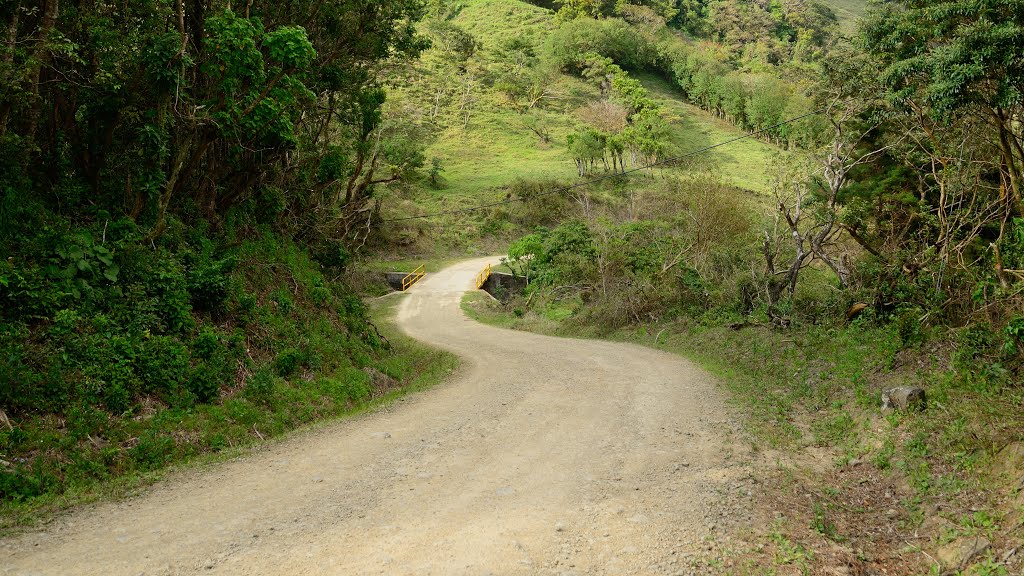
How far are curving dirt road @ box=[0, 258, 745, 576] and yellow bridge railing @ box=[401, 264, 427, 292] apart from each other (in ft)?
89.4

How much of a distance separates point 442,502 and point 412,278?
33.4 meters

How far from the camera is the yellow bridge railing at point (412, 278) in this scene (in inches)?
1497

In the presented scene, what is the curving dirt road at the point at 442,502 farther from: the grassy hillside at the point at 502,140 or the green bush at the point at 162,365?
the grassy hillside at the point at 502,140

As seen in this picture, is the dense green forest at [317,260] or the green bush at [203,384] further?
the green bush at [203,384]

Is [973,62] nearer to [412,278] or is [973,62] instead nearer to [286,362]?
[286,362]

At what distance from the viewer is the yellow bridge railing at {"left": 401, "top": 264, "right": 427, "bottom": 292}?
3801 centimetres

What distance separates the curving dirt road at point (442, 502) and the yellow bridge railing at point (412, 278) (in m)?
27.3

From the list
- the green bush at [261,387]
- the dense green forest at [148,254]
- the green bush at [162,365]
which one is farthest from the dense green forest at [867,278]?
the green bush at [162,365]

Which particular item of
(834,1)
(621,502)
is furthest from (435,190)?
(834,1)

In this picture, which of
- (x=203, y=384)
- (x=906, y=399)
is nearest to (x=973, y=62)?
(x=906, y=399)

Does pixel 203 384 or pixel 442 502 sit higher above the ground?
pixel 203 384

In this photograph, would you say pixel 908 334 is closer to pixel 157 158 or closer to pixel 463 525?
pixel 463 525

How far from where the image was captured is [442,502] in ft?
20.8

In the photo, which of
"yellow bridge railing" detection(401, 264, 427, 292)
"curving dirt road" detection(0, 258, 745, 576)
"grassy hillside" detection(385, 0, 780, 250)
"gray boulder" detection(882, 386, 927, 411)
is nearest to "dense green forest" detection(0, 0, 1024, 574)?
"gray boulder" detection(882, 386, 927, 411)
